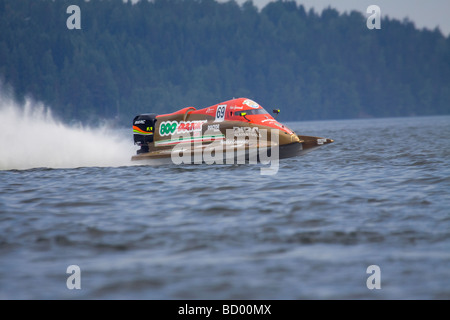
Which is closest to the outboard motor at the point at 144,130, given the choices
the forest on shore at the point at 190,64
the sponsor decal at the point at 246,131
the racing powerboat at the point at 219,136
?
the racing powerboat at the point at 219,136

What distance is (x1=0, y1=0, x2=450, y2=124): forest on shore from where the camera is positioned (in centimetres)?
12975

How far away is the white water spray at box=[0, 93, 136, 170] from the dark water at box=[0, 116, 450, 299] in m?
6.00

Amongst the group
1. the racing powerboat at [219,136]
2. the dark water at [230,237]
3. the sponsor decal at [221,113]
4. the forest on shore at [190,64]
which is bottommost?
the dark water at [230,237]

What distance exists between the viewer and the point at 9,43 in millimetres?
137000

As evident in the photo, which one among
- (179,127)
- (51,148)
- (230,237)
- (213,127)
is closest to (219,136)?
(213,127)

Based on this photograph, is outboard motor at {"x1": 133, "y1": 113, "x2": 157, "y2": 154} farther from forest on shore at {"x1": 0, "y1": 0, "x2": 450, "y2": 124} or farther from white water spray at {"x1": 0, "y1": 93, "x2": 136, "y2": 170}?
forest on shore at {"x1": 0, "y1": 0, "x2": 450, "y2": 124}

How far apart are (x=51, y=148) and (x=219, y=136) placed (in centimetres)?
737

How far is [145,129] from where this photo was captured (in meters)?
19.5

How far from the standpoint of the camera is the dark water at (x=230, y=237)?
5875 millimetres

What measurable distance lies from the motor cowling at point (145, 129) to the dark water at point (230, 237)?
5.57 m

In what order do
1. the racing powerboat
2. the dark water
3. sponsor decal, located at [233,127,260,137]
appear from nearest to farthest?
the dark water → the racing powerboat → sponsor decal, located at [233,127,260,137]

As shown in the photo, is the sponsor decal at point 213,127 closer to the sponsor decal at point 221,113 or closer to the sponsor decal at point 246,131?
the sponsor decal at point 221,113

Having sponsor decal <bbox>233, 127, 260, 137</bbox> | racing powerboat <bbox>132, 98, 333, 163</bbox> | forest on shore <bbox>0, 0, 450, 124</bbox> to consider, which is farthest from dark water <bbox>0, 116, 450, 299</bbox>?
forest on shore <bbox>0, 0, 450, 124</bbox>

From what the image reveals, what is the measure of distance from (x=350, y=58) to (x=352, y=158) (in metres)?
181
